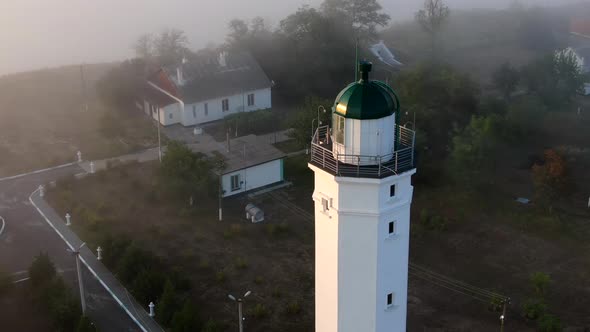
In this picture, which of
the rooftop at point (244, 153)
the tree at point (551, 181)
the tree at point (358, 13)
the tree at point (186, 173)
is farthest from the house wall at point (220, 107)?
the tree at point (551, 181)

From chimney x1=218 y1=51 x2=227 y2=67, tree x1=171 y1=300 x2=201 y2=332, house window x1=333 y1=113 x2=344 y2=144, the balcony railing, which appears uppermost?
house window x1=333 y1=113 x2=344 y2=144

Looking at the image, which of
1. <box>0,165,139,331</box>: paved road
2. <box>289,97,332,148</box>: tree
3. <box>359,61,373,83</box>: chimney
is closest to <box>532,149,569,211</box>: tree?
<box>289,97,332,148</box>: tree

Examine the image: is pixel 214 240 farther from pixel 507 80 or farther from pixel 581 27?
pixel 581 27

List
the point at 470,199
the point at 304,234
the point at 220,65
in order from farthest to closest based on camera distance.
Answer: the point at 220,65 → the point at 470,199 → the point at 304,234

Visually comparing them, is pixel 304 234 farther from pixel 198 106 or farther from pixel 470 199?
pixel 198 106

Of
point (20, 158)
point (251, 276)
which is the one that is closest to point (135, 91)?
point (20, 158)

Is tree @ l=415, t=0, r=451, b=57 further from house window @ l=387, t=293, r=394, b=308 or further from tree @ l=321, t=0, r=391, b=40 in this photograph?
house window @ l=387, t=293, r=394, b=308

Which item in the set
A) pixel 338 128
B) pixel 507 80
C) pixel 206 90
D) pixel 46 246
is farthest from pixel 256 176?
pixel 507 80
